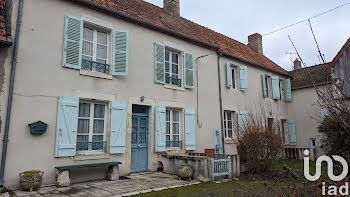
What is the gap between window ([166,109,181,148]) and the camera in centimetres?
921

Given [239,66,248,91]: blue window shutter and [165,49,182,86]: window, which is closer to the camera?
[165,49,182,86]: window

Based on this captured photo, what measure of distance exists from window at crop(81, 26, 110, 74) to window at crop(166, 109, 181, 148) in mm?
2938

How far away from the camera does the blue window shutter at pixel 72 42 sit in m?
6.97

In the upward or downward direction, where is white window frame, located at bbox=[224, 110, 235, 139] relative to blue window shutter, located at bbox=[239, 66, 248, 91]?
downward

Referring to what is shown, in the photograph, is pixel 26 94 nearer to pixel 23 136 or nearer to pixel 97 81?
pixel 23 136

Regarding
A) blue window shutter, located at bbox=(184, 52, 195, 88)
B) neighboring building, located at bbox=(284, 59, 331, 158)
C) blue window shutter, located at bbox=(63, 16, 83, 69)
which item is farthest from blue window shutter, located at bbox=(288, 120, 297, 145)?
blue window shutter, located at bbox=(63, 16, 83, 69)

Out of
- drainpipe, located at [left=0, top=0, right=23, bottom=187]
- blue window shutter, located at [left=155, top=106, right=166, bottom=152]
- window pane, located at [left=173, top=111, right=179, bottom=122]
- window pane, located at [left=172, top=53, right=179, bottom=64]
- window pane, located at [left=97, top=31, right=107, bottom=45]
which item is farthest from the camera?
window pane, located at [left=172, top=53, right=179, bottom=64]

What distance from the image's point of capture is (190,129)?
379 inches

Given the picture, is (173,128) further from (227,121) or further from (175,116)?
(227,121)

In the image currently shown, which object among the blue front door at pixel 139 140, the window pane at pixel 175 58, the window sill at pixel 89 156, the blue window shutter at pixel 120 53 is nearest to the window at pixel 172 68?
the window pane at pixel 175 58

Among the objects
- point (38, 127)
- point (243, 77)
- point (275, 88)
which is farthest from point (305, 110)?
point (38, 127)

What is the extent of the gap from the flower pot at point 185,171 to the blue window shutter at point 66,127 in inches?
119

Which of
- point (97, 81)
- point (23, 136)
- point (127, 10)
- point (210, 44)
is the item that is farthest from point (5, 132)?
point (210, 44)

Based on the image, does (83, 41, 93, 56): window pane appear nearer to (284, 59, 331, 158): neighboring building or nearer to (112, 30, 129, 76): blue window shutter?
(112, 30, 129, 76): blue window shutter
